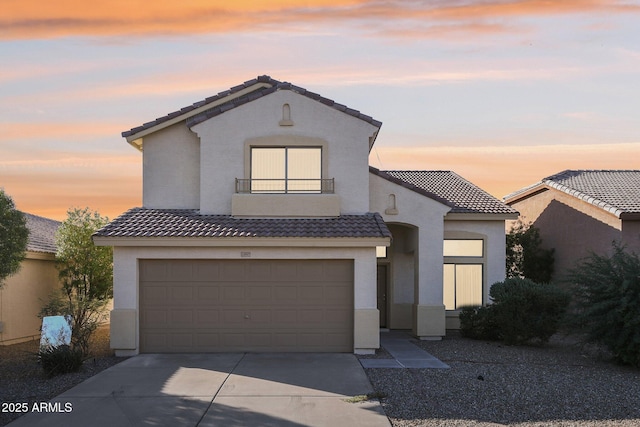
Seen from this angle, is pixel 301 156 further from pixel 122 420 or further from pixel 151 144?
pixel 122 420

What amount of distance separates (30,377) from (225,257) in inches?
208

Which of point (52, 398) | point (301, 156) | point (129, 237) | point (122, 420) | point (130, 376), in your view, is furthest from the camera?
point (301, 156)

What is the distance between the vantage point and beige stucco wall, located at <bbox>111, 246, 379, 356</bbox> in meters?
17.6

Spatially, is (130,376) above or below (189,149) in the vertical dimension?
below

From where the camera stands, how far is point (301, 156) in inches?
760

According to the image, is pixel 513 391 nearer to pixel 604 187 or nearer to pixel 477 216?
pixel 477 216

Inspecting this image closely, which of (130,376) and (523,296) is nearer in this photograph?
(130,376)

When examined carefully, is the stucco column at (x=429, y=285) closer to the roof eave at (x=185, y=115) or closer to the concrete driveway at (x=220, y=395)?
the concrete driveway at (x=220, y=395)

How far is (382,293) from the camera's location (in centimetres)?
2436

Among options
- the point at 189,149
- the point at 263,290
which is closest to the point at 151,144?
the point at 189,149

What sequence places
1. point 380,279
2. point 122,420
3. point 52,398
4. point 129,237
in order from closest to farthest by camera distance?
point 122,420, point 52,398, point 129,237, point 380,279

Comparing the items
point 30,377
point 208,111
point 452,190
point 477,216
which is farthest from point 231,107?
point 452,190

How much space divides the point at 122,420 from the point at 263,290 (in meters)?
7.29

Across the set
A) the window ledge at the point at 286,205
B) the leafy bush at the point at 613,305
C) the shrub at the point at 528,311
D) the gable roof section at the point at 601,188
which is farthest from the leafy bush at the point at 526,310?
the gable roof section at the point at 601,188
